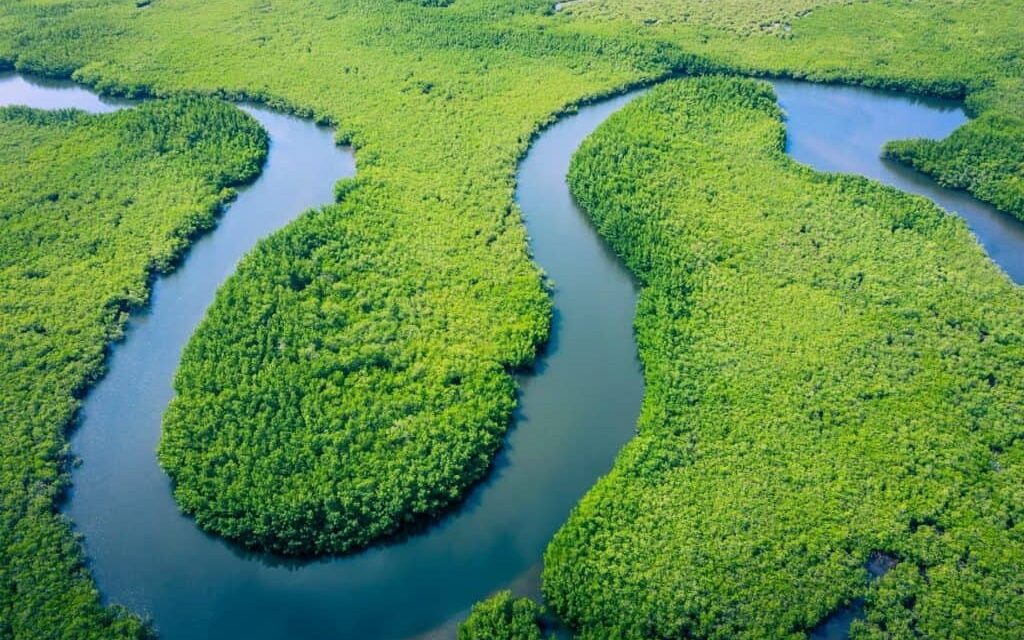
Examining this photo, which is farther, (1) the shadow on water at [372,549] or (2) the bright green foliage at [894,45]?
(2) the bright green foliage at [894,45]

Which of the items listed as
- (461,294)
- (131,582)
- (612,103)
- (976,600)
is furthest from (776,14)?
(131,582)

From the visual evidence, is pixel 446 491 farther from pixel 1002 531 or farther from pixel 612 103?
pixel 612 103

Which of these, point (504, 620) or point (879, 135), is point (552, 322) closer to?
point (504, 620)

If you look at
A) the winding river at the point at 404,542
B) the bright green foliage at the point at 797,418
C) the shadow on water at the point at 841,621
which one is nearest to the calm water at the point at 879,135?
the winding river at the point at 404,542

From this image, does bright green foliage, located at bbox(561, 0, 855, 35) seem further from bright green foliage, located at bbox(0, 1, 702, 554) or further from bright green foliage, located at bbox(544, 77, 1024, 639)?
bright green foliage, located at bbox(544, 77, 1024, 639)

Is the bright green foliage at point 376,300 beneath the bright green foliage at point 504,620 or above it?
above

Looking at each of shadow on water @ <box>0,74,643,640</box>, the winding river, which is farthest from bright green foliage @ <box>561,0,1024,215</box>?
shadow on water @ <box>0,74,643,640</box>

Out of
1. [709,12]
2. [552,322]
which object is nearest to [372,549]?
[552,322]

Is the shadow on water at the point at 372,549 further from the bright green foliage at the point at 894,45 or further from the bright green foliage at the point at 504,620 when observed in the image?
the bright green foliage at the point at 894,45
